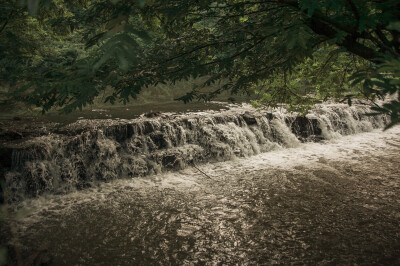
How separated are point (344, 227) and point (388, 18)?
496cm

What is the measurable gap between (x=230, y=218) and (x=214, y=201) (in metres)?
1.00

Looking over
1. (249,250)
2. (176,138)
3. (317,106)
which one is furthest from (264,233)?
(317,106)

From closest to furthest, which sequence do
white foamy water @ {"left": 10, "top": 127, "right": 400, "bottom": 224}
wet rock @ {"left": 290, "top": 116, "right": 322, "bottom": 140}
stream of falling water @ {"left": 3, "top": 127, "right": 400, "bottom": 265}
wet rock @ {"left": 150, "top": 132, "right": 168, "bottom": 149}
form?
1. stream of falling water @ {"left": 3, "top": 127, "right": 400, "bottom": 265}
2. white foamy water @ {"left": 10, "top": 127, "right": 400, "bottom": 224}
3. wet rock @ {"left": 150, "top": 132, "right": 168, "bottom": 149}
4. wet rock @ {"left": 290, "top": 116, "right": 322, "bottom": 140}

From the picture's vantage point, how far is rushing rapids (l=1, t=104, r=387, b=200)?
330 inches

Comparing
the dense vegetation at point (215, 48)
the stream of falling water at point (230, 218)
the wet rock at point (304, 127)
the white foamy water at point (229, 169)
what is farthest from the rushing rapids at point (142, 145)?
the dense vegetation at point (215, 48)

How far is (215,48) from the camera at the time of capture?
4180 millimetres

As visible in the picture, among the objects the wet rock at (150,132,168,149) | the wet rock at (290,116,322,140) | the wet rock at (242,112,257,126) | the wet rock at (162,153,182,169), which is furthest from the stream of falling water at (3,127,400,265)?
the wet rock at (290,116,322,140)

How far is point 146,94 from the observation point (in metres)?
22.5

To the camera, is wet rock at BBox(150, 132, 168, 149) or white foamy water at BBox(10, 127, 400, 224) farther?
wet rock at BBox(150, 132, 168, 149)

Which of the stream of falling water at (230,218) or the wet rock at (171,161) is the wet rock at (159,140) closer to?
the wet rock at (171,161)

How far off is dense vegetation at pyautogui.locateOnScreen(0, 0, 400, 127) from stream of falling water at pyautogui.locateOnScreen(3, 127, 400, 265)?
283cm

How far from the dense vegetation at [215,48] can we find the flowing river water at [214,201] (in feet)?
5.09

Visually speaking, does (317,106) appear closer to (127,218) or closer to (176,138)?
(176,138)

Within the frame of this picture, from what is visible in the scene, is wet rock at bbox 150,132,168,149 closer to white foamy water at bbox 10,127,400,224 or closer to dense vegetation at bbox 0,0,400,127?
white foamy water at bbox 10,127,400,224
